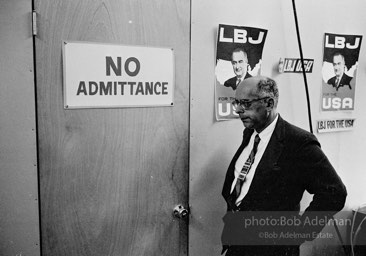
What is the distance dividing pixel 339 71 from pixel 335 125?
1.24ft

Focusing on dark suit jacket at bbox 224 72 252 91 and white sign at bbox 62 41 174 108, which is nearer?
white sign at bbox 62 41 174 108

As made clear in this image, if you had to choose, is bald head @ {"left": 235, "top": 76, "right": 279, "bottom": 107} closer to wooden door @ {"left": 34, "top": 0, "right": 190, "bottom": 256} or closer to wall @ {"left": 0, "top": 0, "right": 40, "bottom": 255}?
wooden door @ {"left": 34, "top": 0, "right": 190, "bottom": 256}

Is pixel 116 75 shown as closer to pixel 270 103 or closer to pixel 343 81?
pixel 270 103

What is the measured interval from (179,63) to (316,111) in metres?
1.07

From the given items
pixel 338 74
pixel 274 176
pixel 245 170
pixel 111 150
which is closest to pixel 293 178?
pixel 274 176

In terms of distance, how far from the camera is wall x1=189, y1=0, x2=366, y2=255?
185 centimetres

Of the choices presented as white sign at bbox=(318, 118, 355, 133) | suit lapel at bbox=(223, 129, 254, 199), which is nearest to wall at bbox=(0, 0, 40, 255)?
suit lapel at bbox=(223, 129, 254, 199)

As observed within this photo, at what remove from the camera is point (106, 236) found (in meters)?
1.69

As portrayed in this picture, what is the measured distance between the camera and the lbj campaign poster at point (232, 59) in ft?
6.18

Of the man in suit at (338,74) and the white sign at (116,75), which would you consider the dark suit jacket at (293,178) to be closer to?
the white sign at (116,75)

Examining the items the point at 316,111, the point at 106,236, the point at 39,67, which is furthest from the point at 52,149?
the point at 316,111

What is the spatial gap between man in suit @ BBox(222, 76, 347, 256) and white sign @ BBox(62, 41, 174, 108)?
41cm

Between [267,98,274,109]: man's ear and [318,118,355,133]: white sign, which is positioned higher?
[267,98,274,109]: man's ear

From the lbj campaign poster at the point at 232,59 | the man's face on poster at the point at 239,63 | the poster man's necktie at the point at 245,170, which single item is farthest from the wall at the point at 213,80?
the poster man's necktie at the point at 245,170
